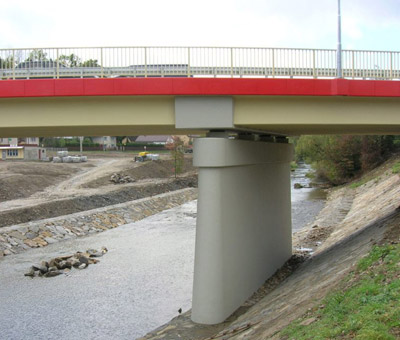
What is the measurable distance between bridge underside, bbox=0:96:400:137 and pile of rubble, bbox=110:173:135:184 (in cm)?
4080

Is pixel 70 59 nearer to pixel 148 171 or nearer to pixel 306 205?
pixel 306 205

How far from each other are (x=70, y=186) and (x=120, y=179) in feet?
25.8

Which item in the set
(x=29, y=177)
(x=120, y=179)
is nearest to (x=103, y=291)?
(x=29, y=177)

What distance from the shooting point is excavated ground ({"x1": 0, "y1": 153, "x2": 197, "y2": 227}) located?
34750 mm

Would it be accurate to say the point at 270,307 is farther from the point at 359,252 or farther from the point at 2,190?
the point at 2,190

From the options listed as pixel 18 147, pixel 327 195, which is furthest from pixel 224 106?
pixel 18 147

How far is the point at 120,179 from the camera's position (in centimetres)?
5538

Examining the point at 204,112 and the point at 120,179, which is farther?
the point at 120,179

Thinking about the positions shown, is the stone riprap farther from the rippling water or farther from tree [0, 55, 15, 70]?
tree [0, 55, 15, 70]

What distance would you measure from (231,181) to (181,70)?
3.42 m

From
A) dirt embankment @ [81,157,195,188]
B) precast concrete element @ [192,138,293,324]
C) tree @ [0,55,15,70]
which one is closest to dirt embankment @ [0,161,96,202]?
dirt embankment @ [81,157,195,188]

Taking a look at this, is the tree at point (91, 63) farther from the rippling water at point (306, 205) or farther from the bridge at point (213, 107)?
the rippling water at point (306, 205)

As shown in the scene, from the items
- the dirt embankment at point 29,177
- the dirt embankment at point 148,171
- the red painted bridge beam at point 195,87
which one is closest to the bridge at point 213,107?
the red painted bridge beam at point 195,87

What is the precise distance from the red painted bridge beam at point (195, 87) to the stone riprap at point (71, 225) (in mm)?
15322
